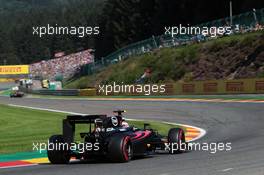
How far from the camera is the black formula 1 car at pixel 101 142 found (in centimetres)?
1177

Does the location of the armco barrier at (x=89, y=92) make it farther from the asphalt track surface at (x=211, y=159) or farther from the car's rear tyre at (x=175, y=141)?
the car's rear tyre at (x=175, y=141)

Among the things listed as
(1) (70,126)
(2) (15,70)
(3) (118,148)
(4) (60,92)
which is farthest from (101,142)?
(2) (15,70)

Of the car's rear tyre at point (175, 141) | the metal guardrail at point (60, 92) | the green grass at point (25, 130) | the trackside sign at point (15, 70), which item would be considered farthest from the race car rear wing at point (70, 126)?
the trackside sign at point (15, 70)

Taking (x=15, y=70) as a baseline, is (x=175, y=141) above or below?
below

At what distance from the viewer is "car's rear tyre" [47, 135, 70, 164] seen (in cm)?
1223

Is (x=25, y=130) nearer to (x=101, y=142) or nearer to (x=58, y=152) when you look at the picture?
(x=58, y=152)

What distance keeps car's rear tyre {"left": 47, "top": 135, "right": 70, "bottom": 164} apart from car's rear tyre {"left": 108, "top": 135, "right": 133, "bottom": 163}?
1.14 m

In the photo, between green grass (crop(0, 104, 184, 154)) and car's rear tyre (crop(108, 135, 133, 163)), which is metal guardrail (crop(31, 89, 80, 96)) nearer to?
green grass (crop(0, 104, 184, 154))

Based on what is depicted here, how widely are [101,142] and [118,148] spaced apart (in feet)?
1.39

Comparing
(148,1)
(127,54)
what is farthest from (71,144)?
(148,1)

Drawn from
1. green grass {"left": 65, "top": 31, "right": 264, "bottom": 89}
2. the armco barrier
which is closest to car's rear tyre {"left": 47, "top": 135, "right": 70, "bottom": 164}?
green grass {"left": 65, "top": 31, "right": 264, "bottom": 89}

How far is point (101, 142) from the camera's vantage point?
11.8 meters

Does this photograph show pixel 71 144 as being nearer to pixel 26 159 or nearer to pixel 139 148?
pixel 139 148

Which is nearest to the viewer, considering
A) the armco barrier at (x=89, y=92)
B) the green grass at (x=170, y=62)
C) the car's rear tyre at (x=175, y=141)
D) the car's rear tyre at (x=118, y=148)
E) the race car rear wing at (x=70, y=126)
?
the car's rear tyre at (x=118, y=148)
